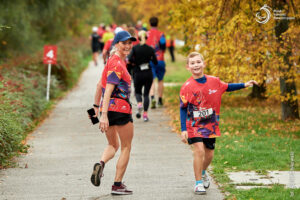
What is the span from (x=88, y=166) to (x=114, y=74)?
251cm

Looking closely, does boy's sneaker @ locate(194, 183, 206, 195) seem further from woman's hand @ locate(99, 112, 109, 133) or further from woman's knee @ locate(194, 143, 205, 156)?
woman's hand @ locate(99, 112, 109, 133)

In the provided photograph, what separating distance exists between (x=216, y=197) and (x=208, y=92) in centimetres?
117

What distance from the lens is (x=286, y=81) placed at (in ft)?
36.6

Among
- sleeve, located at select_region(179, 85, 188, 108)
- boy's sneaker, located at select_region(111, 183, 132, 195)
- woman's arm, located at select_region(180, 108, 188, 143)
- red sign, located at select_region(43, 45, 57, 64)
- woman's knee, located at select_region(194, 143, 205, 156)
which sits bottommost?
boy's sneaker, located at select_region(111, 183, 132, 195)

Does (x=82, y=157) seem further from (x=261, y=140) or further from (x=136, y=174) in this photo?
(x=261, y=140)

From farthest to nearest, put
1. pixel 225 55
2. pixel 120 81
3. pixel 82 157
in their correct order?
pixel 225 55 → pixel 82 157 → pixel 120 81

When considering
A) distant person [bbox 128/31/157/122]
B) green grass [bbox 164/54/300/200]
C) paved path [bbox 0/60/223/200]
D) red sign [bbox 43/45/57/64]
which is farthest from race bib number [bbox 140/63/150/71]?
red sign [bbox 43/45/57/64]

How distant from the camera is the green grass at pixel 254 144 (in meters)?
6.58

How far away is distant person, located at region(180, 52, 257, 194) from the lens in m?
6.47

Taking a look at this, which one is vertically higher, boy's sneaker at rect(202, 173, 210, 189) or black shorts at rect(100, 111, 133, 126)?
black shorts at rect(100, 111, 133, 126)

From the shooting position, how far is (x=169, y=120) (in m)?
13.0

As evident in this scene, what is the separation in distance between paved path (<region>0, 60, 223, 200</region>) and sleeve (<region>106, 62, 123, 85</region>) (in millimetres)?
1324

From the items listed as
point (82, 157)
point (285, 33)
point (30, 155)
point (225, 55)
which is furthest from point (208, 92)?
point (225, 55)

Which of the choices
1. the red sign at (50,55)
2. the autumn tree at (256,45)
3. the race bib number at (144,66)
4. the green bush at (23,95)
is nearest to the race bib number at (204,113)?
the green bush at (23,95)
